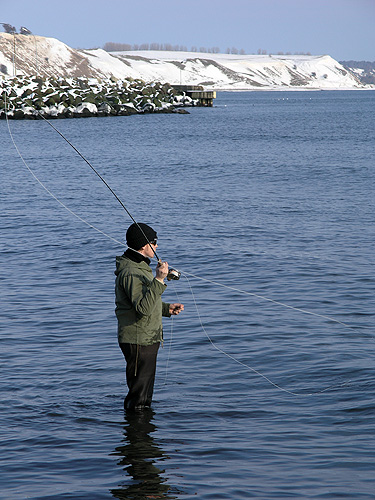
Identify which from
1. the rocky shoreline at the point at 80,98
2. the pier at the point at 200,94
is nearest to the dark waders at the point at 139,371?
the rocky shoreline at the point at 80,98

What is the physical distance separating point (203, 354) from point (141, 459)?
125 inches

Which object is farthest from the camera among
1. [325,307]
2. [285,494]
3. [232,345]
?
[325,307]

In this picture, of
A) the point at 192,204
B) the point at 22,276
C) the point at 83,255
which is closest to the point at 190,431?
the point at 22,276

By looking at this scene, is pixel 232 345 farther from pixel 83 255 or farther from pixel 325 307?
pixel 83 255

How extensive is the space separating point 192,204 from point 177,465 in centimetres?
1665

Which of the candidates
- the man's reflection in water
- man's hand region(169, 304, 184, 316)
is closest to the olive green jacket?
man's hand region(169, 304, 184, 316)

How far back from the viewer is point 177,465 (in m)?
6.21

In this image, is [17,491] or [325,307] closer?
[17,491]

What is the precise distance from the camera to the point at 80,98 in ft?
252

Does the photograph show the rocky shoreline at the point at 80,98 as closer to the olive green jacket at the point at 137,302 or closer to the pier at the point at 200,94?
the pier at the point at 200,94

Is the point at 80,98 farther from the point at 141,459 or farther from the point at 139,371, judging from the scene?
the point at 141,459

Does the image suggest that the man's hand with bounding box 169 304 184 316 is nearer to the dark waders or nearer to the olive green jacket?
the olive green jacket

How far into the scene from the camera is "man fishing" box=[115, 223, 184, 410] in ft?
19.9

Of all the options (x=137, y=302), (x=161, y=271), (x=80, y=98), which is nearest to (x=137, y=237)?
(x=161, y=271)
